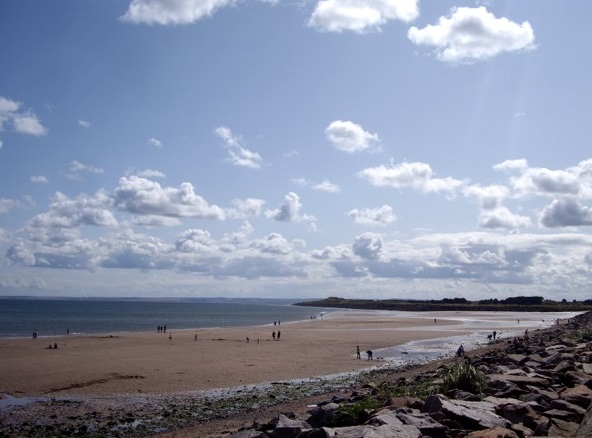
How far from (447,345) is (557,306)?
10016 centimetres

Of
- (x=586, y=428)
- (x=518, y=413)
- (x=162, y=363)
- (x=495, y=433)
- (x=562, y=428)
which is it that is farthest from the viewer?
(x=162, y=363)

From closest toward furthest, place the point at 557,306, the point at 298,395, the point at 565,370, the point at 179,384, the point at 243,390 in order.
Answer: the point at 565,370 → the point at 298,395 → the point at 243,390 → the point at 179,384 → the point at 557,306

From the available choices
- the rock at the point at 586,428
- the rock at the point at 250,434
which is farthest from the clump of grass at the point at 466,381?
the rock at the point at 250,434

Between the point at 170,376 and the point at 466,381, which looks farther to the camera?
the point at 170,376

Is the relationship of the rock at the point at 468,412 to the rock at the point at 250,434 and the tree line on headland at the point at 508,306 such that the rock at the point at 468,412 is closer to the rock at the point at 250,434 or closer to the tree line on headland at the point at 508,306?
the rock at the point at 250,434

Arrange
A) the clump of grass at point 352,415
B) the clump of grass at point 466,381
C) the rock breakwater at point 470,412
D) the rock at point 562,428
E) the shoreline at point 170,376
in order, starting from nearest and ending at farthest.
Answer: the rock breakwater at point 470,412
the rock at point 562,428
the clump of grass at point 352,415
the clump of grass at point 466,381
the shoreline at point 170,376

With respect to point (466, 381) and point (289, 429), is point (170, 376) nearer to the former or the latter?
point (466, 381)

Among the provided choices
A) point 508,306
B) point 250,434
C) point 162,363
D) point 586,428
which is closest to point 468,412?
point 586,428

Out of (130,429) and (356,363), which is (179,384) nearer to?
(130,429)

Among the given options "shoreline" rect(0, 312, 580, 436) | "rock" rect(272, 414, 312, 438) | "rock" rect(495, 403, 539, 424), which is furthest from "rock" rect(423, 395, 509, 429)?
"shoreline" rect(0, 312, 580, 436)

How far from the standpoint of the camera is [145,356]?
37.7m

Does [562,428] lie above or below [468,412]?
below

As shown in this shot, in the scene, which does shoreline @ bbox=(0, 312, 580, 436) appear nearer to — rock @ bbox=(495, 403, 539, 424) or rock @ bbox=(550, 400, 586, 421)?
rock @ bbox=(495, 403, 539, 424)

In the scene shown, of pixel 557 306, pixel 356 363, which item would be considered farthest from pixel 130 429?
pixel 557 306
